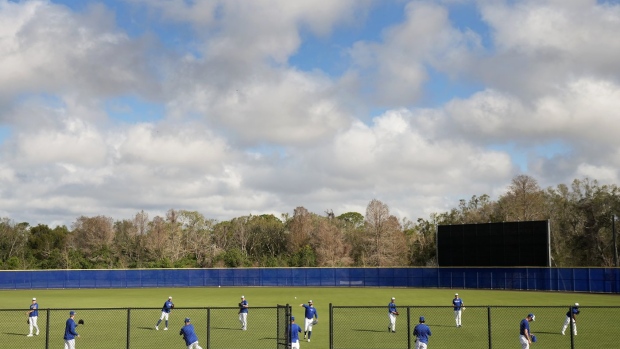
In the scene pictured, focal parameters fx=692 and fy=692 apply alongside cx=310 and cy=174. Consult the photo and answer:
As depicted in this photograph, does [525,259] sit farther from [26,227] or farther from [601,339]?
[26,227]

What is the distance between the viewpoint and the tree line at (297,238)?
4097 inches

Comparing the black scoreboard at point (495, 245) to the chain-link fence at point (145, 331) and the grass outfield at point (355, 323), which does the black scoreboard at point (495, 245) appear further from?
the chain-link fence at point (145, 331)

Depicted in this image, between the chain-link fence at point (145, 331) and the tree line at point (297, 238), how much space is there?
5588cm

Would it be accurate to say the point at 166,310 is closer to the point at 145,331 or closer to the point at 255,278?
the point at 145,331

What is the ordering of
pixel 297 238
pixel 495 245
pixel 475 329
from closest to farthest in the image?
pixel 475 329 → pixel 495 245 → pixel 297 238

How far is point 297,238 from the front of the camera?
128m

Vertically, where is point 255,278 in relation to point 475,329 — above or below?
above

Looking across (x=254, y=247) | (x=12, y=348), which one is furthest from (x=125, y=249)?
(x=12, y=348)

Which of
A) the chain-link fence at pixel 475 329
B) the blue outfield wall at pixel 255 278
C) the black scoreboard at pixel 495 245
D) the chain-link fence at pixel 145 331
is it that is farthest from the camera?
the blue outfield wall at pixel 255 278

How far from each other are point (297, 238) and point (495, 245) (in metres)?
63.8

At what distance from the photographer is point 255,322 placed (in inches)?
1510

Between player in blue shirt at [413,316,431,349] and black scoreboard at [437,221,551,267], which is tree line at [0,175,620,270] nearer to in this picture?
black scoreboard at [437,221,551,267]

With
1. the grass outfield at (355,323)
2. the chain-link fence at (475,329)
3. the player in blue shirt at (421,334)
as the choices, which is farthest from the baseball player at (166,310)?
the player in blue shirt at (421,334)

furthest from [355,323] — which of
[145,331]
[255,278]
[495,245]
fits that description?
[255,278]
